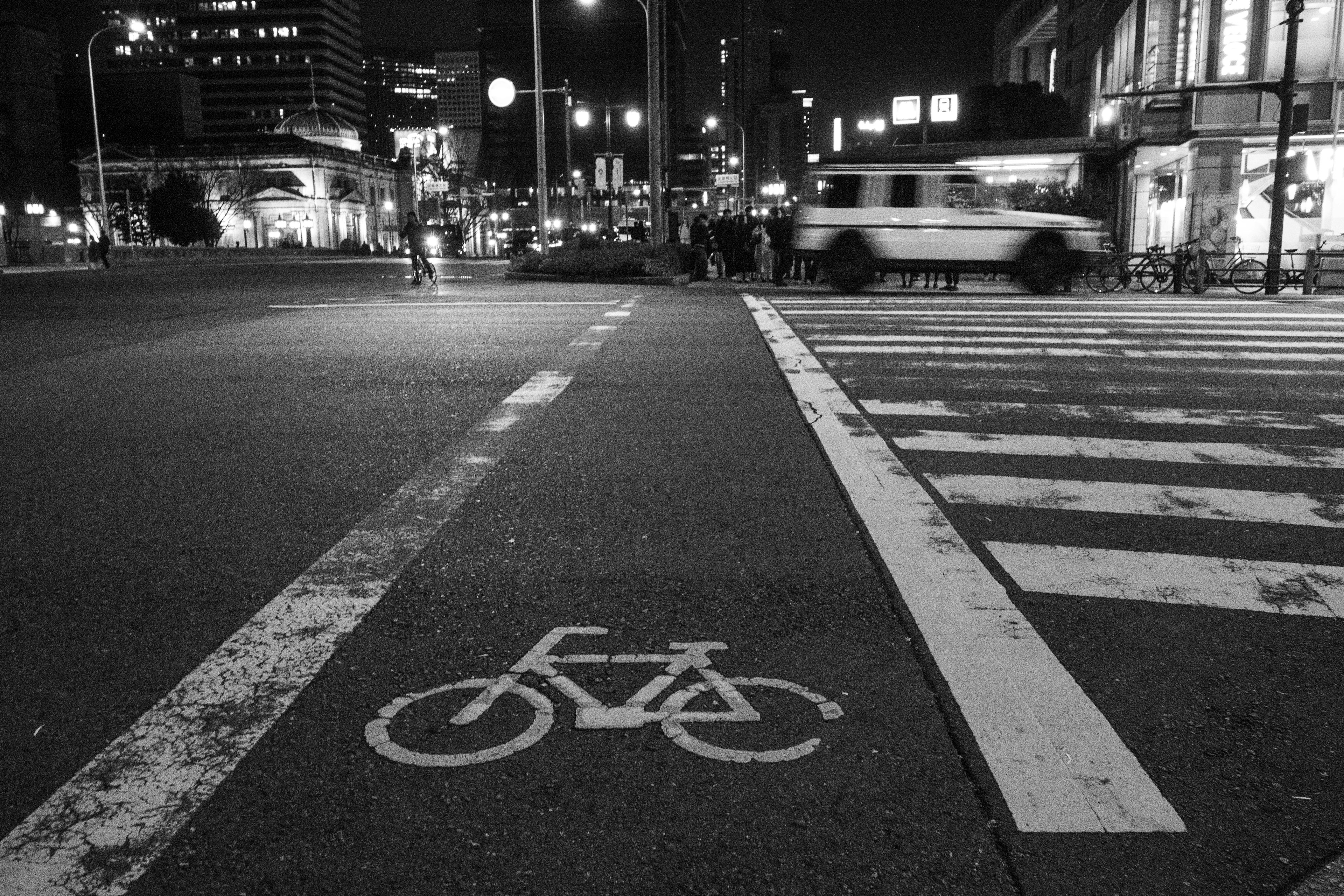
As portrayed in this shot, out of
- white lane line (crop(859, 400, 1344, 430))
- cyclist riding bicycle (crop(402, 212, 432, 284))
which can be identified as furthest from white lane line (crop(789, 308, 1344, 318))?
cyclist riding bicycle (crop(402, 212, 432, 284))

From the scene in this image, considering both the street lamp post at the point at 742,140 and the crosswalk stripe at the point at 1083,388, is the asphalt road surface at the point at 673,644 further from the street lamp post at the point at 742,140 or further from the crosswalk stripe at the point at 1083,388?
the street lamp post at the point at 742,140

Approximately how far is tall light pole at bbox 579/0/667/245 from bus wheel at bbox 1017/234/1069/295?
10.1 m

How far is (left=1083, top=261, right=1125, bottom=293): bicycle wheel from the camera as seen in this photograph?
22078 mm

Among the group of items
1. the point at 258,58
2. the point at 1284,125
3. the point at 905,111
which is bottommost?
the point at 1284,125

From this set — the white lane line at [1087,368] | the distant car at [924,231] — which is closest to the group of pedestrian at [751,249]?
the distant car at [924,231]

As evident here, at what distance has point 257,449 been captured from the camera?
683cm

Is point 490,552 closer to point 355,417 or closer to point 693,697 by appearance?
point 693,697

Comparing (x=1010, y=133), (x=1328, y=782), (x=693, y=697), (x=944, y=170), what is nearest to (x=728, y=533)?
(x=693, y=697)

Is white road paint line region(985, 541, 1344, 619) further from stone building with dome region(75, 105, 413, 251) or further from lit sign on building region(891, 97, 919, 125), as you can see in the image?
stone building with dome region(75, 105, 413, 251)

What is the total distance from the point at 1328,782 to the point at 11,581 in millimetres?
4510

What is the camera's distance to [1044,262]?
67.4 ft

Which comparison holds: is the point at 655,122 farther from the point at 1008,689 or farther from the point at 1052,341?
the point at 1008,689

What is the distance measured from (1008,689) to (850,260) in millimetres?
18565

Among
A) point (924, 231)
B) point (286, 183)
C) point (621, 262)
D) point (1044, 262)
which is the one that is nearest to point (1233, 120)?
point (1044, 262)
